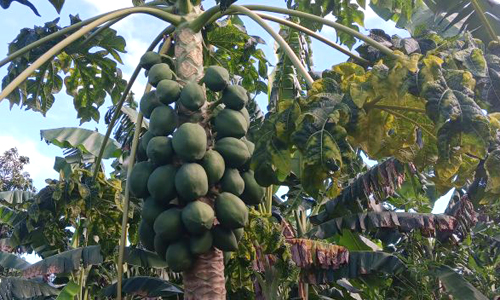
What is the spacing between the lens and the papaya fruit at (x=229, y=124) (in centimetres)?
267

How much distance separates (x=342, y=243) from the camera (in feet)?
21.7

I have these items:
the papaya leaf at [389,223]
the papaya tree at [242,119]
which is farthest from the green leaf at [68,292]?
the papaya leaf at [389,223]

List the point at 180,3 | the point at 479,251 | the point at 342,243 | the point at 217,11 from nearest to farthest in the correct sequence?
the point at 217,11 < the point at 180,3 < the point at 342,243 < the point at 479,251

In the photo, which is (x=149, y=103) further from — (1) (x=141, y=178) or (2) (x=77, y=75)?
(2) (x=77, y=75)

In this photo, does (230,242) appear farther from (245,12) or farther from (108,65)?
(108,65)

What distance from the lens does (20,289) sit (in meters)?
6.47

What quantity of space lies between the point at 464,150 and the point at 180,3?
5.57 feet

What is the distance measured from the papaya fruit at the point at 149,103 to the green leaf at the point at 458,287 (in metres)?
3.68

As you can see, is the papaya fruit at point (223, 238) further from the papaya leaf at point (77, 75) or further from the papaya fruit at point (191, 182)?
the papaya leaf at point (77, 75)

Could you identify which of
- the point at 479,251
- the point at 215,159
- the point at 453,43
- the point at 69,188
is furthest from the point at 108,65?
the point at 479,251

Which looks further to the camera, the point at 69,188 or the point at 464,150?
the point at 69,188

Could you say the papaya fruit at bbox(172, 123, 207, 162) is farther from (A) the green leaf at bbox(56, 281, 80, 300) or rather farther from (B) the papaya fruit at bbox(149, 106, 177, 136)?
(A) the green leaf at bbox(56, 281, 80, 300)

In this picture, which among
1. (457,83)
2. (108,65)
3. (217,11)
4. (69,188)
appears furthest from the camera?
(108,65)

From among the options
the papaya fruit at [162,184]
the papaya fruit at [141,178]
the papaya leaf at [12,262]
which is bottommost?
the papaya fruit at [162,184]
